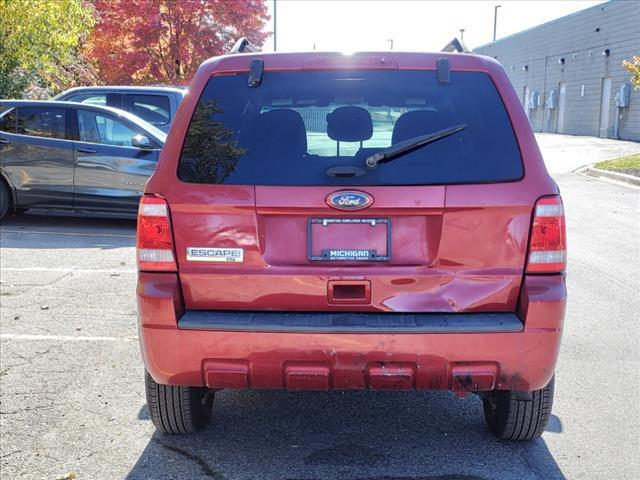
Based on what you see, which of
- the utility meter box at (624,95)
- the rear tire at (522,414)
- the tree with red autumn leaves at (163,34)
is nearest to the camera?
the rear tire at (522,414)

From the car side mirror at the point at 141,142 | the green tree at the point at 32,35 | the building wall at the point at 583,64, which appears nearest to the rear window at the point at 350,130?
the car side mirror at the point at 141,142

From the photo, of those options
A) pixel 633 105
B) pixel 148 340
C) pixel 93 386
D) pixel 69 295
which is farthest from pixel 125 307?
pixel 633 105

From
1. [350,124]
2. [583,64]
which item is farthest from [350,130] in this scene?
[583,64]

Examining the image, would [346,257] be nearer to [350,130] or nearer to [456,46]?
[350,130]

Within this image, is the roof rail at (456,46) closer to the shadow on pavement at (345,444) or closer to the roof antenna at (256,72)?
the roof antenna at (256,72)

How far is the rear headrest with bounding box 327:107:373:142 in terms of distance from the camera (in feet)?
11.8

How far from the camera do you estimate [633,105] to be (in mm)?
30203

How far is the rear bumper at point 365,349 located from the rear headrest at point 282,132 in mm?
753

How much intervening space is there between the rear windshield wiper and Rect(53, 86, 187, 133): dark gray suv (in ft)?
32.7

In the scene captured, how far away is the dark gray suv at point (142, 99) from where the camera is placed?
506 inches

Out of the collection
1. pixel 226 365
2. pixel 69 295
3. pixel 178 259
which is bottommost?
pixel 69 295

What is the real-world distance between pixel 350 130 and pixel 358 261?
71 cm

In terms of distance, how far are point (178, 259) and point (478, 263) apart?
4.33 feet

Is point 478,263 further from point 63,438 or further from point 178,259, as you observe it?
point 63,438
